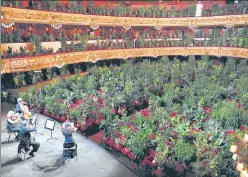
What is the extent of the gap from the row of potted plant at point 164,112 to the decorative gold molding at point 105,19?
524cm

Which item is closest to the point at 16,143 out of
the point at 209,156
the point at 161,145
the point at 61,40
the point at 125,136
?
the point at 125,136

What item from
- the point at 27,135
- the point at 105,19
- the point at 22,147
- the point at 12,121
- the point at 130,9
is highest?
the point at 130,9

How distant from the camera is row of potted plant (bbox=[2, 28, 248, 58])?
21.7m

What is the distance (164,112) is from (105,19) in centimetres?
1737

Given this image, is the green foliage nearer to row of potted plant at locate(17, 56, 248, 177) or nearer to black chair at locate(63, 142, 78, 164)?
row of potted plant at locate(17, 56, 248, 177)

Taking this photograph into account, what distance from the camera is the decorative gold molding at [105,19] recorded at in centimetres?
1997

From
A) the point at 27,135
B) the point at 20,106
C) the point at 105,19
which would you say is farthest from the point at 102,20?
the point at 27,135

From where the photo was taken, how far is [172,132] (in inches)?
522

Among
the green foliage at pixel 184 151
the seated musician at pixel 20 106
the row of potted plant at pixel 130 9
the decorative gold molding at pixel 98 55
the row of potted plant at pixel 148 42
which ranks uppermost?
the row of potted plant at pixel 130 9

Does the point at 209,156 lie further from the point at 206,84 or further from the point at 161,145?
the point at 206,84

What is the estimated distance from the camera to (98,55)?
93.4 feet

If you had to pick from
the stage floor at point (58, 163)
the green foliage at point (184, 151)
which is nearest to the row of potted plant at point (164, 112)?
the green foliage at point (184, 151)

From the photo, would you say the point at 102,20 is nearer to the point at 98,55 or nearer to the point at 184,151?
the point at 98,55

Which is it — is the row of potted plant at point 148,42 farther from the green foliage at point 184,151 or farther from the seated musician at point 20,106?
the green foliage at point 184,151
